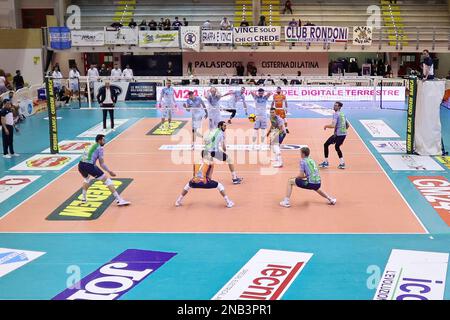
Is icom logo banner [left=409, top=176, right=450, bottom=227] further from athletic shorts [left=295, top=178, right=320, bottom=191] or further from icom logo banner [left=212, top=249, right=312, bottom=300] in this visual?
icom logo banner [left=212, top=249, right=312, bottom=300]

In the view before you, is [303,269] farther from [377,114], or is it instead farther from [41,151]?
[377,114]

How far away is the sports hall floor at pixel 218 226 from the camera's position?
926cm

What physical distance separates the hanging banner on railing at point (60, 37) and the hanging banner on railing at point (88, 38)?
16.0 inches

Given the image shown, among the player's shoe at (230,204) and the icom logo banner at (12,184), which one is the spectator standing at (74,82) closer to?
the icom logo banner at (12,184)

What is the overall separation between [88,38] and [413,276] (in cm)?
3099

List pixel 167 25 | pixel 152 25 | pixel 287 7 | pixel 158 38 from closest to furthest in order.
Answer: pixel 158 38, pixel 167 25, pixel 152 25, pixel 287 7

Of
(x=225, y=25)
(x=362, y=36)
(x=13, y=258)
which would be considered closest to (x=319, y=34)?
(x=362, y=36)

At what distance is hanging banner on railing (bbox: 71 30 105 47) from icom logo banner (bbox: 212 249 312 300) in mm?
28570

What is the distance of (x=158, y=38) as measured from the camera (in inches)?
1419

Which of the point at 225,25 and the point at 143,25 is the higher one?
the point at 143,25

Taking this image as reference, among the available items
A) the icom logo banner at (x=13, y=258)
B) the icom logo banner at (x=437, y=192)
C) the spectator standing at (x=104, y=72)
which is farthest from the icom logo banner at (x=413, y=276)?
the spectator standing at (x=104, y=72)

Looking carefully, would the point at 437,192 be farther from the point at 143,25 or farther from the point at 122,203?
the point at 143,25

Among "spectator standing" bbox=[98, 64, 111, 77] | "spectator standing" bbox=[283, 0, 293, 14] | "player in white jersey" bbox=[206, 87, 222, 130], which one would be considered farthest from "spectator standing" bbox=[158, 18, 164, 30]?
"player in white jersey" bbox=[206, 87, 222, 130]

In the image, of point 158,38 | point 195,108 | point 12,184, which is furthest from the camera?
point 158,38
